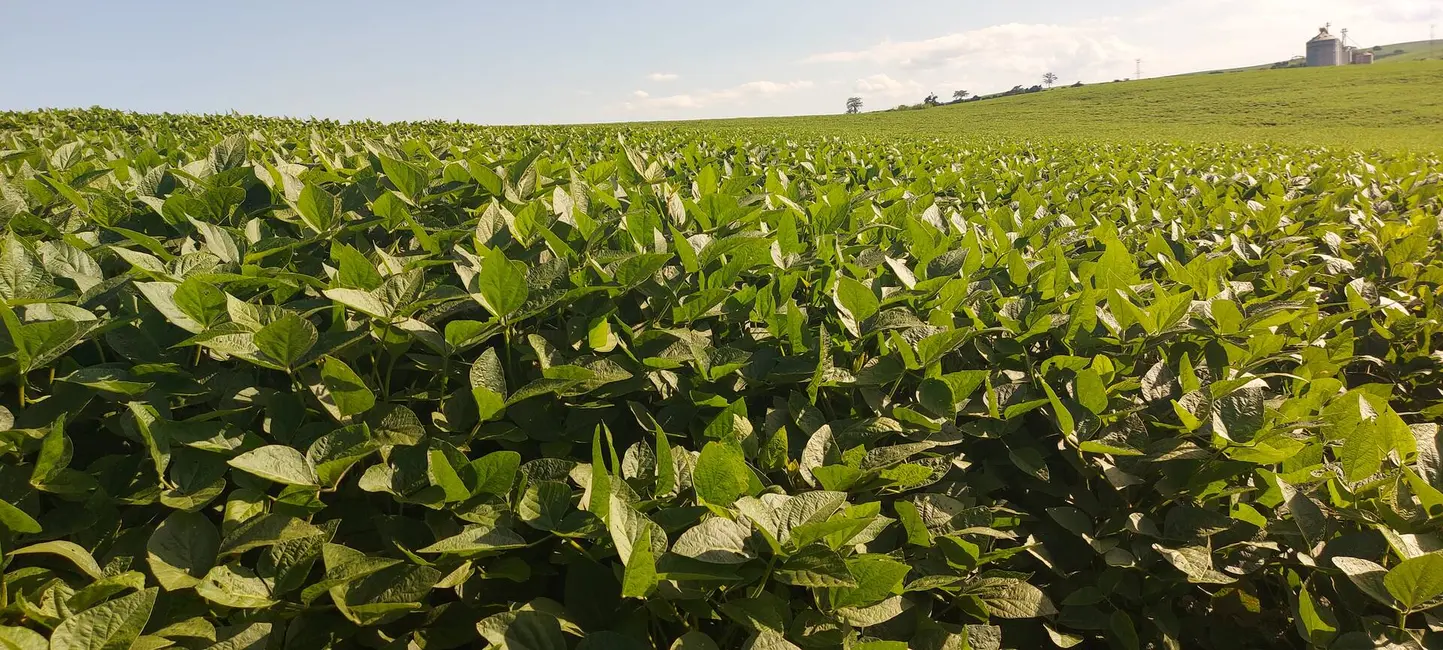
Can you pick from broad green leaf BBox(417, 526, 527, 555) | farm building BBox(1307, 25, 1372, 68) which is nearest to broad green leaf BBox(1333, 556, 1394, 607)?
broad green leaf BBox(417, 526, 527, 555)

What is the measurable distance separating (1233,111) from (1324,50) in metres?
98.5

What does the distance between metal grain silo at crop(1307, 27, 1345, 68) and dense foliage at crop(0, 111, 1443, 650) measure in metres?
148

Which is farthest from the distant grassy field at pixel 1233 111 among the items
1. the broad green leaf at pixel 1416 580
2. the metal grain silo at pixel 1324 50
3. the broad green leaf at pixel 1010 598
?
the metal grain silo at pixel 1324 50

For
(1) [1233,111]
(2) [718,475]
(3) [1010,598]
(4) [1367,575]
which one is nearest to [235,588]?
(2) [718,475]

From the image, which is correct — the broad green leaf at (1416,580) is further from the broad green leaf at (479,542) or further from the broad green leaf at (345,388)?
the broad green leaf at (345,388)

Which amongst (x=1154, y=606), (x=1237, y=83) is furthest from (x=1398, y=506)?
(x=1237, y=83)

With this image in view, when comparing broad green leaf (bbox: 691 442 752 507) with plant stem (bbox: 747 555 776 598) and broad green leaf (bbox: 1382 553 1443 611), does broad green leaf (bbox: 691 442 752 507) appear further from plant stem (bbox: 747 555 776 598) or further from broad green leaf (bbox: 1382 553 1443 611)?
broad green leaf (bbox: 1382 553 1443 611)

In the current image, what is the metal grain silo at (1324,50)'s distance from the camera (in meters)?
112

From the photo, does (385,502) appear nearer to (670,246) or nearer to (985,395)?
(670,246)

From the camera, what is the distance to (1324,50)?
111688 millimetres

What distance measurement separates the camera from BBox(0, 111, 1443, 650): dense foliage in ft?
4.25

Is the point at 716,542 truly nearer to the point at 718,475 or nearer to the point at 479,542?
the point at 718,475

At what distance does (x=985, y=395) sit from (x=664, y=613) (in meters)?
0.99

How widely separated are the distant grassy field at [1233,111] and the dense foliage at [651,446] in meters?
27.0
